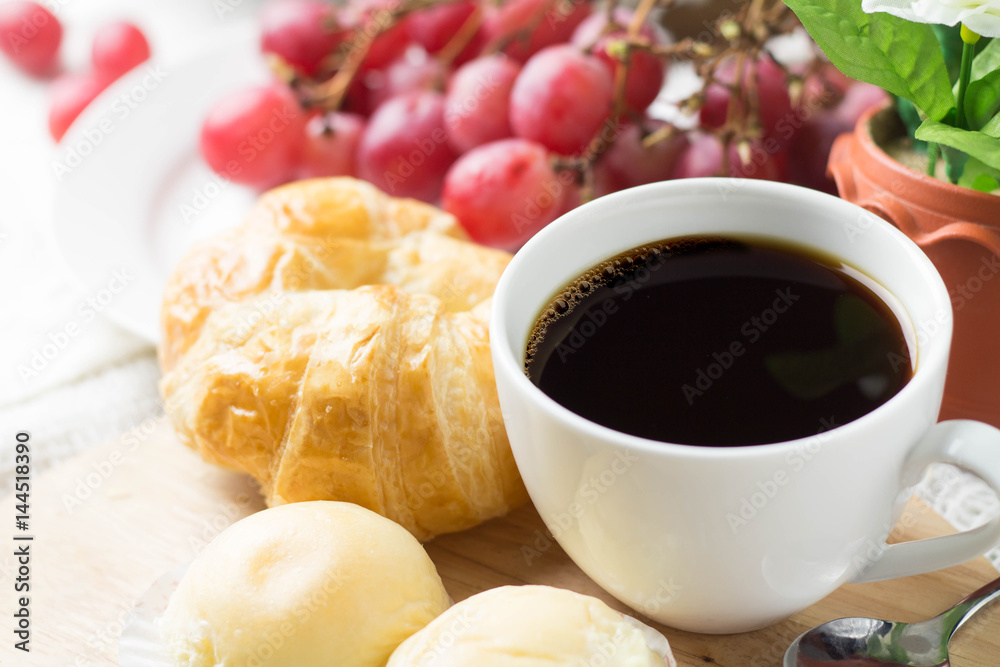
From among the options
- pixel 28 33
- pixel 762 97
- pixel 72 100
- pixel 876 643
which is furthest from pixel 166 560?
pixel 28 33

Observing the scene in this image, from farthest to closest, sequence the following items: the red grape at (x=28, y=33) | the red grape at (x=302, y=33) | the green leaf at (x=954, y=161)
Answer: the red grape at (x=28, y=33), the red grape at (x=302, y=33), the green leaf at (x=954, y=161)

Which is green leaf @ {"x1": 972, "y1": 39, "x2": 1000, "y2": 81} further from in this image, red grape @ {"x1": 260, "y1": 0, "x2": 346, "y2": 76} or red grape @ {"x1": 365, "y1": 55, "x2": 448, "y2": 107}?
red grape @ {"x1": 260, "y1": 0, "x2": 346, "y2": 76}

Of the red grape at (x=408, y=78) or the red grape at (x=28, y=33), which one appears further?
the red grape at (x=28, y=33)

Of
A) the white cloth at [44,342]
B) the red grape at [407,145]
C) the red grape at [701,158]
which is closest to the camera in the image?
the red grape at [701,158]

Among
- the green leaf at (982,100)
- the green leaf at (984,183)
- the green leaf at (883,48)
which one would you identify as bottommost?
the green leaf at (984,183)

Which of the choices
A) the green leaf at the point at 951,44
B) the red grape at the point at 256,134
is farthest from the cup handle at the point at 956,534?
the red grape at the point at 256,134

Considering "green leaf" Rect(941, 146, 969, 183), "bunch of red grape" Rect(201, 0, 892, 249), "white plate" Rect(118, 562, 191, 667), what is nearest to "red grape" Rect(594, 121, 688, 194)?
"bunch of red grape" Rect(201, 0, 892, 249)

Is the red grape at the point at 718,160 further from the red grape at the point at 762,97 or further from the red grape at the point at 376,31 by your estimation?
the red grape at the point at 376,31
